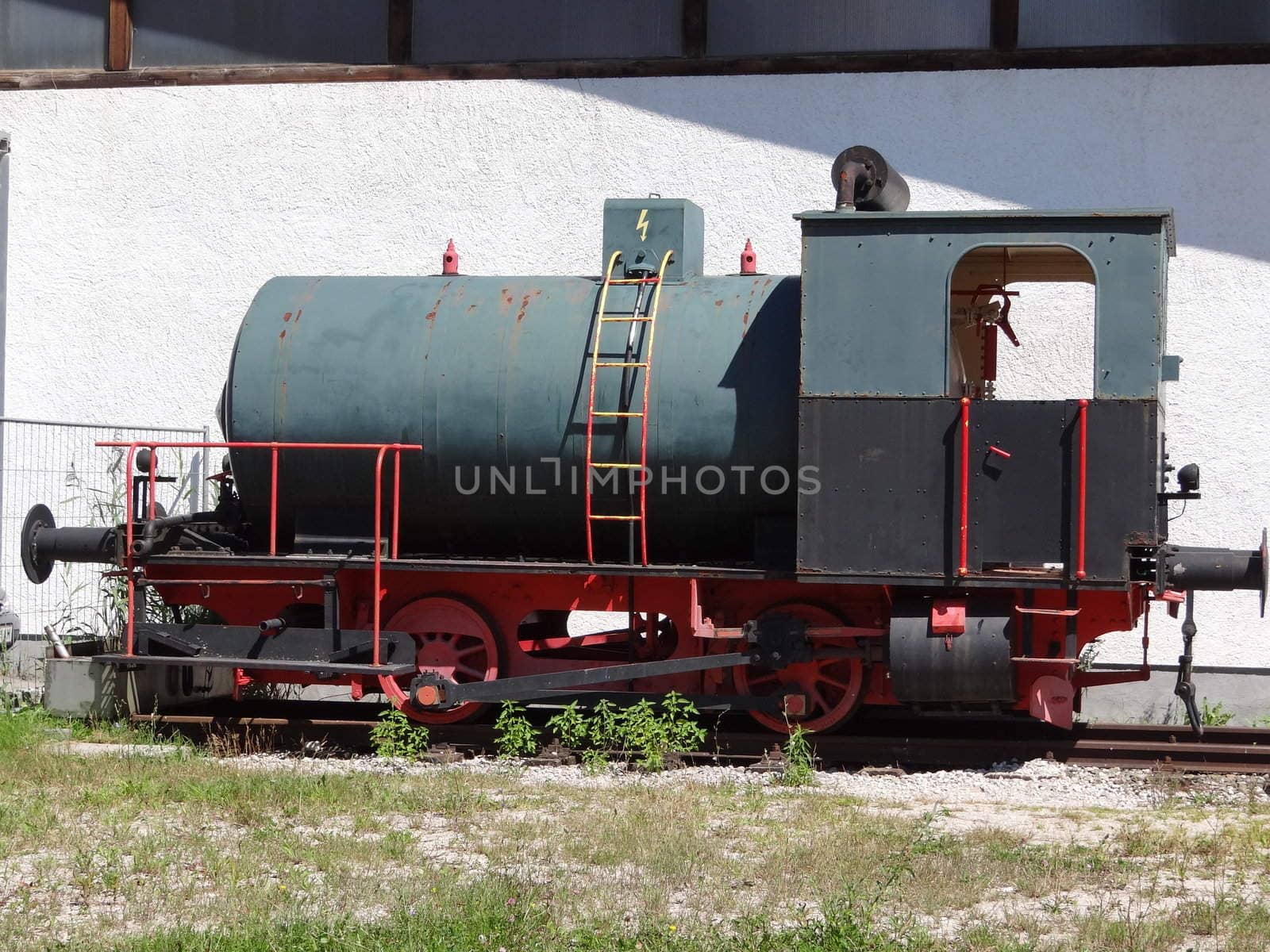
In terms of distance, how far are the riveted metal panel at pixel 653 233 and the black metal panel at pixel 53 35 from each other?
6.13 metres

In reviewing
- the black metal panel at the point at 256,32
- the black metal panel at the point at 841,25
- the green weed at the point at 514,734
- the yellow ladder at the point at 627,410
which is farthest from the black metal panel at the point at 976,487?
the black metal panel at the point at 256,32

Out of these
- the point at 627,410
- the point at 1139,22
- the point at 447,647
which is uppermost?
the point at 1139,22

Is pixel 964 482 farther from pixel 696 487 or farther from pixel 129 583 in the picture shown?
pixel 129 583

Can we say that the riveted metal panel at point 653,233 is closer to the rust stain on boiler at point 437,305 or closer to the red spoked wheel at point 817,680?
the rust stain on boiler at point 437,305

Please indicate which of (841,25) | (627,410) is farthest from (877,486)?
(841,25)

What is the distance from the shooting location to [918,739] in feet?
28.6

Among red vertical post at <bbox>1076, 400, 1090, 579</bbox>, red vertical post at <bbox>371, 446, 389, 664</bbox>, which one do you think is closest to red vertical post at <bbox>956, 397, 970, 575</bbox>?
red vertical post at <bbox>1076, 400, 1090, 579</bbox>

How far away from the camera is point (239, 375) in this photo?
365 inches

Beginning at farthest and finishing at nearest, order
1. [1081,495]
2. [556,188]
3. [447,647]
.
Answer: [556,188], [447,647], [1081,495]

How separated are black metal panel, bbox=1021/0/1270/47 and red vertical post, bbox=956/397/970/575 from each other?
4.80 metres

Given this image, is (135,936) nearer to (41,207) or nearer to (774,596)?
(774,596)

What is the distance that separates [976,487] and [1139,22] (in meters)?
5.34

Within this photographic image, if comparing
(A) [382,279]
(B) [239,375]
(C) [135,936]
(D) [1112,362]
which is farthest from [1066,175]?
(C) [135,936]

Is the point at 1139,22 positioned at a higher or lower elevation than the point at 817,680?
higher
